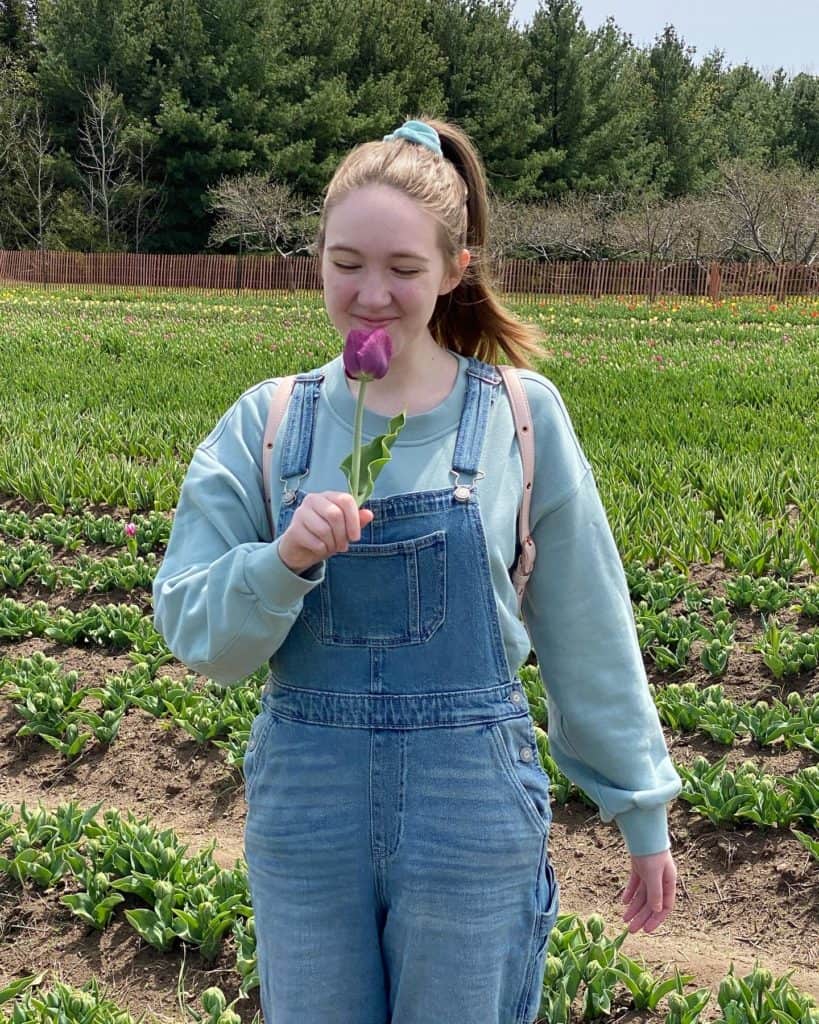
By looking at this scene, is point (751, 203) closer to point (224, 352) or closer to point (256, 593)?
point (224, 352)

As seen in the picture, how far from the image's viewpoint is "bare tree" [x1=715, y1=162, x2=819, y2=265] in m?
27.6

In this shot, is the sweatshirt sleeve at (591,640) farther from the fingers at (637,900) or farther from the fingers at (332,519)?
the fingers at (332,519)

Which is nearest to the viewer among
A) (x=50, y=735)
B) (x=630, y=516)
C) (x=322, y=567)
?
(x=322, y=567)

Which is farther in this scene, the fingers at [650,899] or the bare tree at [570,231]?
the bare tree at [570,231]

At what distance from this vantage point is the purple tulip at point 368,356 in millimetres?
1154

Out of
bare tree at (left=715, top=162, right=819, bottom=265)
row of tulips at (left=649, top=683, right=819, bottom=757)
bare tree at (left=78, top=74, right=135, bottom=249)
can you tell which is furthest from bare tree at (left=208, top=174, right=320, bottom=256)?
row of tulips at (left=649, top=683, right=819, bottom=757)

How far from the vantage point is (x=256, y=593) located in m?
1.29

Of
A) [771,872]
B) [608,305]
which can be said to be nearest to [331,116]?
[608,305]

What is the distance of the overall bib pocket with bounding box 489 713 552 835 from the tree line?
32191 mm

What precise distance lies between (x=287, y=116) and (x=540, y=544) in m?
38.5

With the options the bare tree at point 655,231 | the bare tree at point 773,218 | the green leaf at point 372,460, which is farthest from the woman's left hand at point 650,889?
Answer: the bare tree at point 655,231

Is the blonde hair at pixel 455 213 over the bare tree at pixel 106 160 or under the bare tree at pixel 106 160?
under

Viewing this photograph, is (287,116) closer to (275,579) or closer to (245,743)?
(245,743)

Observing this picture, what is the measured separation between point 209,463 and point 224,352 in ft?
35.5
